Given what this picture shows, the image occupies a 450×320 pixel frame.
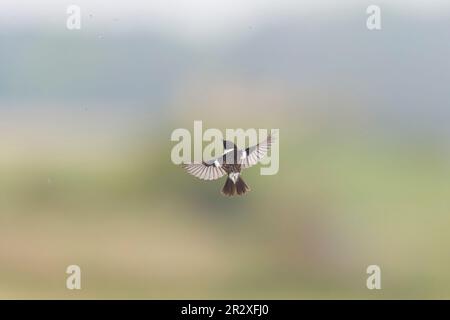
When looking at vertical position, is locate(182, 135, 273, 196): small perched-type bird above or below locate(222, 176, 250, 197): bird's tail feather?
above

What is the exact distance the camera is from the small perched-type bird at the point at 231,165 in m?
1.51

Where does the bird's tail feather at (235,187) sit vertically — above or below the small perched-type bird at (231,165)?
below

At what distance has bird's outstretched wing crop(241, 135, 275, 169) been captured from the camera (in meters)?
1.52

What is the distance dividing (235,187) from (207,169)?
0.40 feet

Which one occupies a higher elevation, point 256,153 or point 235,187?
point 256,153

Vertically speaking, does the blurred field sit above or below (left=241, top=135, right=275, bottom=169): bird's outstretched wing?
below

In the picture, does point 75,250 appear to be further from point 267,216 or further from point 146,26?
point 146,26

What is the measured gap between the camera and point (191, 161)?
1.53m

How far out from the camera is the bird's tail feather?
60.5 inches

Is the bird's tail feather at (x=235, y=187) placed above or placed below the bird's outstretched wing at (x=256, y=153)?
below

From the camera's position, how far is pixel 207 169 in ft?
5.00
